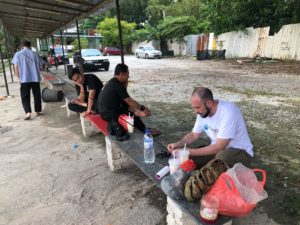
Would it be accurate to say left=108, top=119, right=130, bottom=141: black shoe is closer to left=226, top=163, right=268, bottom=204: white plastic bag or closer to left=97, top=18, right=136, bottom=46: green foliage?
left=226, top=163, right=268, bottom=204: white plastic bag

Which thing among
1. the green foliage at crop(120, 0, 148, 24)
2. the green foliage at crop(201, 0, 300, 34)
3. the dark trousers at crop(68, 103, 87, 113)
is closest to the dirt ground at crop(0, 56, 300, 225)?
the dark trousers at crop(68, 103, 87, 113)

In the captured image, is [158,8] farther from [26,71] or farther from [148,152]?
[148,152]

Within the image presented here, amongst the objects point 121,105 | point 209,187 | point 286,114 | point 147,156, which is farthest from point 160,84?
point 209,187

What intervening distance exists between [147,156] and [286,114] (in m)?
4.29

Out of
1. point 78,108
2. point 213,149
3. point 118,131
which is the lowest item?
point 78,108

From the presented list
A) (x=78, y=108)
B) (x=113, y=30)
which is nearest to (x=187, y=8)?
(x=113, y=30)

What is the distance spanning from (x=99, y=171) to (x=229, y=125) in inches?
83.5

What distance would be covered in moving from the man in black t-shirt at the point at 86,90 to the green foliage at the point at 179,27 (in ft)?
79.0

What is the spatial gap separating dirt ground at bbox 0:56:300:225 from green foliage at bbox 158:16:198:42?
21.6 meters

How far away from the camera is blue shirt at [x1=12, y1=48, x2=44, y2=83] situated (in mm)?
6674

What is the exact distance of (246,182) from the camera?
2.02 metres

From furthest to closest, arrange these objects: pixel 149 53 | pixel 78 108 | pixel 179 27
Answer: pixel 179 27
pixel 149 53
pixel 78 108

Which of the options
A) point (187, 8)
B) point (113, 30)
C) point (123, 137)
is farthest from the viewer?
point (113, 30)

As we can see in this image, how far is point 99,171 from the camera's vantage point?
13.0 feet
